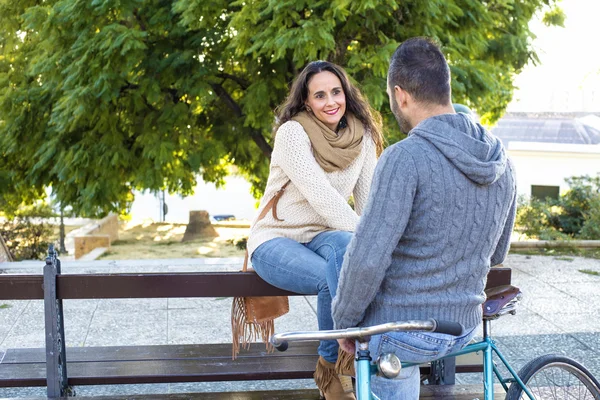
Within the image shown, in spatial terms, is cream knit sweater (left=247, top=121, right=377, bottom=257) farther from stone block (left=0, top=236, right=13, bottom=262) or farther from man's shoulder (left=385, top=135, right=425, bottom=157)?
stone block (left=0, top=236, right=13, bottom=262)

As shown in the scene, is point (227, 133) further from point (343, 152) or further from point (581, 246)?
point (343, 152)

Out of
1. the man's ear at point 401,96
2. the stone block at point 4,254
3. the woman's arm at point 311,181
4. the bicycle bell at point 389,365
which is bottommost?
the stone block at point 4,254

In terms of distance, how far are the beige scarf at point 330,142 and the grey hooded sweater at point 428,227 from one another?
47.3 inches

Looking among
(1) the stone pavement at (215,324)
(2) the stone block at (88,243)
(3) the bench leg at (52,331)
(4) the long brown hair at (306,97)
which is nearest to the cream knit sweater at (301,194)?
(4) the long brown hair at (306,97)

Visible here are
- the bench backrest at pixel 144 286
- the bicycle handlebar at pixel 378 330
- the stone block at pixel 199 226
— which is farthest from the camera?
the stone block at pixel 199 226

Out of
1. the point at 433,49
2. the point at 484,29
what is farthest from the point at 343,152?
the point at 484,29

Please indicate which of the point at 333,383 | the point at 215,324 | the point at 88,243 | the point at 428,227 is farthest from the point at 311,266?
the point at 88,243

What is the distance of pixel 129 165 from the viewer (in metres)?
12.3

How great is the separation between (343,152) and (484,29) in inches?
339

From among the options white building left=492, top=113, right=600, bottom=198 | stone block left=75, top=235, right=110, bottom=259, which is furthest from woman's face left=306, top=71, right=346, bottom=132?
white building left=492, top=113, right=600, bottom=198

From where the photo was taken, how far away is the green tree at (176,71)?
9.77 m

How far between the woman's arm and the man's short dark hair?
3.60 feet

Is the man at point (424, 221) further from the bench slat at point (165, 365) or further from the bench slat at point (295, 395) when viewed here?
the bench slat at point (165, 365)

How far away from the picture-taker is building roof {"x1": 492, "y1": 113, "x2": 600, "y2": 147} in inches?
1445
